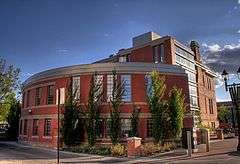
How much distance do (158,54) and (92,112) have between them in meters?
17.5

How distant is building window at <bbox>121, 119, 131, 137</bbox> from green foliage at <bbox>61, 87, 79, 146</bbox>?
4500 millimetres

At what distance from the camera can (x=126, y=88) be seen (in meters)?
30.6

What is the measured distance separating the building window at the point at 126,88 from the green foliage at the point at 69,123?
510 centimetres

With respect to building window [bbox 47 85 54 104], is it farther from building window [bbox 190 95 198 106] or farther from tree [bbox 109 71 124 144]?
building window [bbox 190 95 198 106]

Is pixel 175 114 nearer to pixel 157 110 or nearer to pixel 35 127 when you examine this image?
pixel 157 110

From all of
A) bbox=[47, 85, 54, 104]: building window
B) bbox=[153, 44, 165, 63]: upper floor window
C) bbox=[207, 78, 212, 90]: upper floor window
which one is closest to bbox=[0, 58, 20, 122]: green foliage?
bbox=[47, 85, 54, 104]: building window

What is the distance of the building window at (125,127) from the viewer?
29.4 m

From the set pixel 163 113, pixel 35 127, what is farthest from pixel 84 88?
pixel 163 113

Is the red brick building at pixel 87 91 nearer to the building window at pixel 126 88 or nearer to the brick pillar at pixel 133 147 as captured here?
the building window at pixel 126 88

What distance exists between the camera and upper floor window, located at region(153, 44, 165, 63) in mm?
41547

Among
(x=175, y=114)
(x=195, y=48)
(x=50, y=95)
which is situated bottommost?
(x=175, y=114)

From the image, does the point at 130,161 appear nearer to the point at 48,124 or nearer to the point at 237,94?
the point at 237,94

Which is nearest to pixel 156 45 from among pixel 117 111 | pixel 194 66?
pixel 194 66

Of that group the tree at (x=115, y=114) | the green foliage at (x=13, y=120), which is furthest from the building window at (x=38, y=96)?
the green foliage at (x=13, y=120)
